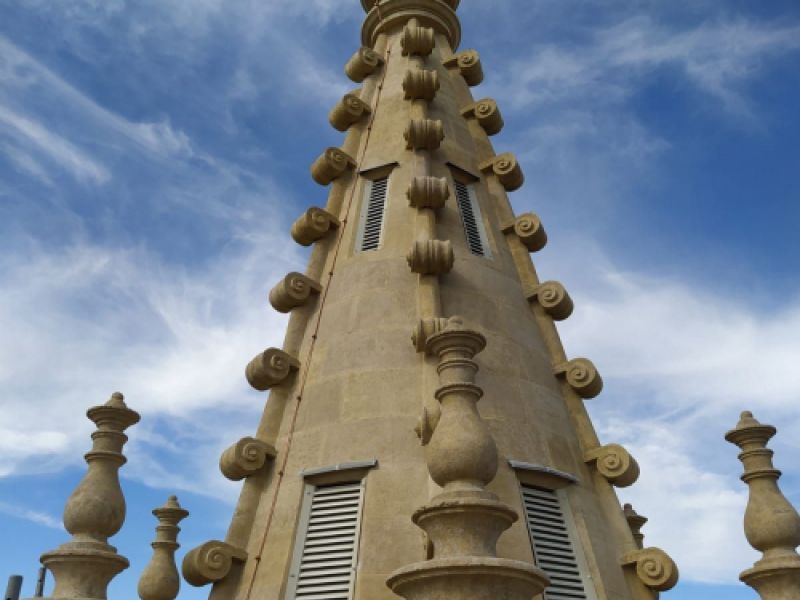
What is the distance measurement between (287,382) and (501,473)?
15.3 ft

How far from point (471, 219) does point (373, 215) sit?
2.31 m

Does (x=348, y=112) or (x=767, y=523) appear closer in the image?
(x=767, y=523)

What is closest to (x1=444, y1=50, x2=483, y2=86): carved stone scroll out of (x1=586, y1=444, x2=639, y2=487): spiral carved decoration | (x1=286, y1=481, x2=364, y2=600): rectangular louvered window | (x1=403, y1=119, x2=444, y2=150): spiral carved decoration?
(x1=403, y1=119, x2=444, y2=150): spiral carved decoration

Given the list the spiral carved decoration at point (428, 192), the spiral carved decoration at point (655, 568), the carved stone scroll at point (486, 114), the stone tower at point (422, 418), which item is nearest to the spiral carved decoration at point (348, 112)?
the stone tower at point (422, 418)

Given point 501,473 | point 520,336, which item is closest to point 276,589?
point 501,473

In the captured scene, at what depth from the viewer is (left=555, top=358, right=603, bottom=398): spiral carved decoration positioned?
1470 centimetres

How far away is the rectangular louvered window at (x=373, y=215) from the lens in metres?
Result: 16.5

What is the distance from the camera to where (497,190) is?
18.8 metres

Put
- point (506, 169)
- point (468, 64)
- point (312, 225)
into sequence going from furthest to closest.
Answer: point (468, 64)
point (506, 169)
point (312, 225)

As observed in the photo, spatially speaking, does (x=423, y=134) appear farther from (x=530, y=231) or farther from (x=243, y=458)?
(x=243, y=458)

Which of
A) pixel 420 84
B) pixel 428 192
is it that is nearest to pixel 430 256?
pixel 428 192

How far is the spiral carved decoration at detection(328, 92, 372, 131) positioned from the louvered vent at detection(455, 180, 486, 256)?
3460 mm

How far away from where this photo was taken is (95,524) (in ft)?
33.4

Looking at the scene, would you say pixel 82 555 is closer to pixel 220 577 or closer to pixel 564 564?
pixel 220 577
